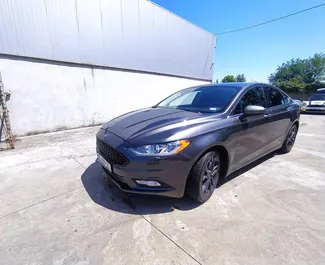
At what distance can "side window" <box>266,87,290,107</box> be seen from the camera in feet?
11.0

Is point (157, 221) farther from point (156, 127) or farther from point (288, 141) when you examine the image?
point (288, 141)

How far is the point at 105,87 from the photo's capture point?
24.7 feet

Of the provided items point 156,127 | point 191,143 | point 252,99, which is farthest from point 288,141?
point 156,127

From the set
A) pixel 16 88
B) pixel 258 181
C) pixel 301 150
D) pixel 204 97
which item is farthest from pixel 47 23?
pixel 301 150

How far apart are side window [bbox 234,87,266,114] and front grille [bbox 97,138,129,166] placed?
5.63 feet

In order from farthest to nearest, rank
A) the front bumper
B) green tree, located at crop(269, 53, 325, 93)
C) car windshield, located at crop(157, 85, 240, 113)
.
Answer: green tree, located at crop(269, 53, 325, 93) < car windshield, located at crop(157, 85, 240, 113) < the front bumper

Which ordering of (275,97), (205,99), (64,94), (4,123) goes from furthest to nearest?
(64,94)
(4,123)
(275,97)
(205,99)

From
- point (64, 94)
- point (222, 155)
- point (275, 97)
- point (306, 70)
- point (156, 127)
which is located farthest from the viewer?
point (306, 70)

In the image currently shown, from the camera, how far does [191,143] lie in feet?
6.47

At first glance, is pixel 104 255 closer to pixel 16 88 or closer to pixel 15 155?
pixel 15 155

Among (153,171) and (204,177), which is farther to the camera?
(204,177)

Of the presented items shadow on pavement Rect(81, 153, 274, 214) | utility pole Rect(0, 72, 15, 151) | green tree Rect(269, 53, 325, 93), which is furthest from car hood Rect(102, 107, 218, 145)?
green tree Rect(269, 53, 325, 93)

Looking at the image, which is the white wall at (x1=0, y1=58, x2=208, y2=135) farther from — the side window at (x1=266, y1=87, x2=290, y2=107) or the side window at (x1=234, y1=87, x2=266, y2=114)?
the side window at (x1=266, y1=87, x2=290, y2=107)

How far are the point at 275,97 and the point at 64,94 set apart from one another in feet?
21.3
